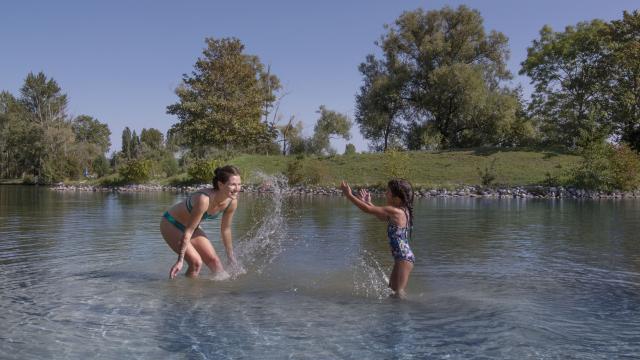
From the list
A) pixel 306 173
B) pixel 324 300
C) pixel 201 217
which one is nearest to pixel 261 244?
pixel 201 217

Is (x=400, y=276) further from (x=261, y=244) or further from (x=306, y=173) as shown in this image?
(x=306, y=173)

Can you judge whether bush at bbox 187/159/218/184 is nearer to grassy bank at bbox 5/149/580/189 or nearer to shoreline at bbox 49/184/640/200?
grassy bank at bbox 5/149/580/189

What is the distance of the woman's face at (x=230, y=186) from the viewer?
27.5 ft

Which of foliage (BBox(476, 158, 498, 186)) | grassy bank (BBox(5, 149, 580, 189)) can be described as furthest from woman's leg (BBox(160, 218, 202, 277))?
foliage (BBox(476, 158, 498, 186))

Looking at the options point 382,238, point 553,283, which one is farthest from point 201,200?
point 382,238

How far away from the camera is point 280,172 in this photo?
169 ft

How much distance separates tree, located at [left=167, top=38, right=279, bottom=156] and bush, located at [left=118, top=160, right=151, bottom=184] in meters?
5.07

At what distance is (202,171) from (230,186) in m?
45.6

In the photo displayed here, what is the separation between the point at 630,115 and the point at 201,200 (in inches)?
2207

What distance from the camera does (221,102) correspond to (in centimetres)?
5628

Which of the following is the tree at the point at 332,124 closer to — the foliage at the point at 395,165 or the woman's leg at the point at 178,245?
the foliage at the point at 395,165

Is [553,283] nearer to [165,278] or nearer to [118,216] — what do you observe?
[165,278]

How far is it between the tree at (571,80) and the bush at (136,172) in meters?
40.6

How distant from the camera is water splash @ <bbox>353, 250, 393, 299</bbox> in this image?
8273mm
